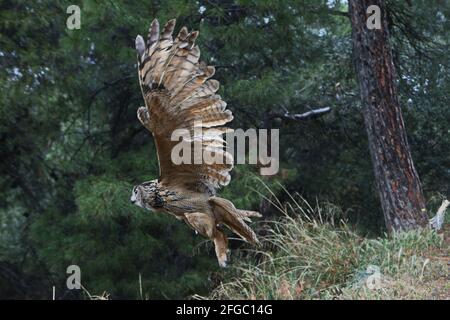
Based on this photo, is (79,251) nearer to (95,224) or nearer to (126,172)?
(95,224)

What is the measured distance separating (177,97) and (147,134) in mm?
6920

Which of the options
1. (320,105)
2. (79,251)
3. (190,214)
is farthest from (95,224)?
(190,214)

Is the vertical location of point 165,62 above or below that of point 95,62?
below

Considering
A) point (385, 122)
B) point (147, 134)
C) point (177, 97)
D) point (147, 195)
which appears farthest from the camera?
point (147, 134)

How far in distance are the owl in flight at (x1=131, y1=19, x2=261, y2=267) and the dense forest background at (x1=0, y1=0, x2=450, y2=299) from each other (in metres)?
3.54

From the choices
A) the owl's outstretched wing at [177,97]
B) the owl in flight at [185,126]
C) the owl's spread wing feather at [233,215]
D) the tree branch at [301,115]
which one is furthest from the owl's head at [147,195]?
the tree branch at [301,115]

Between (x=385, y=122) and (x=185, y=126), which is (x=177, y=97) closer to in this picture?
(x=185, y=126)

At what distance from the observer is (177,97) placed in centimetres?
598

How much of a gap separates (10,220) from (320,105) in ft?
22.2

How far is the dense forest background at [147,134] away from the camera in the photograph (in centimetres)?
1054

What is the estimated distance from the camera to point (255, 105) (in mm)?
11133

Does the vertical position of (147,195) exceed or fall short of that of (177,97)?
it falls short

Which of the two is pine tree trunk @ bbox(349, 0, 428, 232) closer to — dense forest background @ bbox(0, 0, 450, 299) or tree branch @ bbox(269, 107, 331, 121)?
dense forest background @ bbox(0, 0, 450, 299)

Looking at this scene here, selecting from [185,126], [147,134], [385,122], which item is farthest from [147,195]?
[147,134]
